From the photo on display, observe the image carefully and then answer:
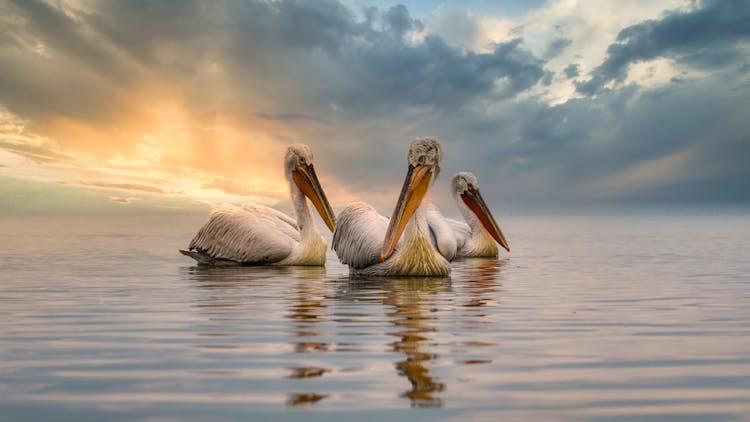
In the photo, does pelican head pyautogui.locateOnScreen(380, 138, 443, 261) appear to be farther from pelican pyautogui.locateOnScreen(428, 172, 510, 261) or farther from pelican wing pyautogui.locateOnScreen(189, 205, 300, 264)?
pelican pyautogui.locateOnScreen(428, 172, 510, 261)

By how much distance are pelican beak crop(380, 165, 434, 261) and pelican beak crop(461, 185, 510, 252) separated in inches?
205

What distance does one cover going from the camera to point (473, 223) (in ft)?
48.4

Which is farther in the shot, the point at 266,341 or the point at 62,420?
the point at 266,341

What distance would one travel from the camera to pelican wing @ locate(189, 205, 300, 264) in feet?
38.3

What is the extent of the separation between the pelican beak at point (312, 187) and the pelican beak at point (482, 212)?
134 inches

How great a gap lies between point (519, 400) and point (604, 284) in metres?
6.48

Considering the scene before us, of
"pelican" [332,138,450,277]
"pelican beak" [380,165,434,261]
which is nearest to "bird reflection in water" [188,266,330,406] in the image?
"pelican" [332,138,450,277]

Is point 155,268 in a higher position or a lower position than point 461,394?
higher

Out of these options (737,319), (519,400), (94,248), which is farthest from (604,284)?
(94,248)

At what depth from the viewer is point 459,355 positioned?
4.44 metres

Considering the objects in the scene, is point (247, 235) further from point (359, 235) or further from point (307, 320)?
point (307, 320)

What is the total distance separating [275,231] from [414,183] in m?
3.47

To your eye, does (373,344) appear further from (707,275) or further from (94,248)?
(94,248)

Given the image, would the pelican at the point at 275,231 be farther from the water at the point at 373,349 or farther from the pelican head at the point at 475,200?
the pelican head at the point at 475,200
